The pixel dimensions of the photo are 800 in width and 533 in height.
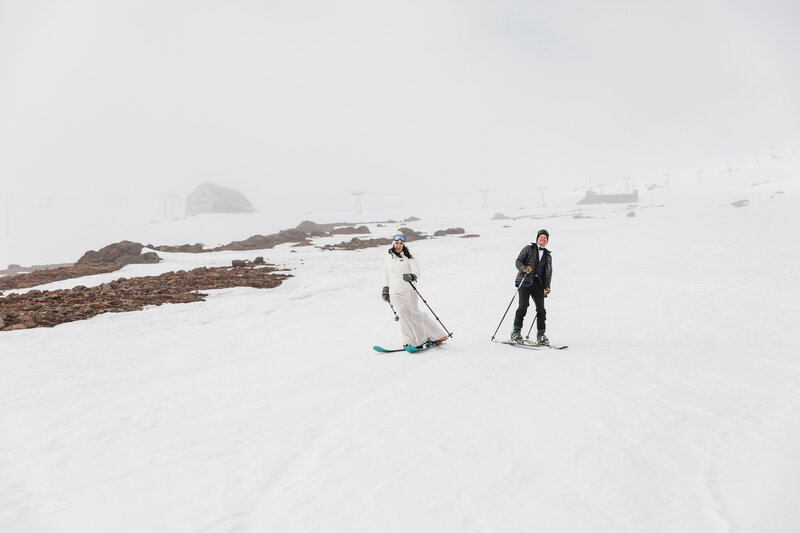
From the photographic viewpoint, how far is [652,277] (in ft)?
59.8

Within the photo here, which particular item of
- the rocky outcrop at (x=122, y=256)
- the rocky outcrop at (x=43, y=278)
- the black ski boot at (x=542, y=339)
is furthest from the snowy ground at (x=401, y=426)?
the rocky outcrop at (x=122, y=256)

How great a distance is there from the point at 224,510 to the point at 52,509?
1.49 m

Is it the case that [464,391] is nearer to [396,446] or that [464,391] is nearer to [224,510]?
[396,446]

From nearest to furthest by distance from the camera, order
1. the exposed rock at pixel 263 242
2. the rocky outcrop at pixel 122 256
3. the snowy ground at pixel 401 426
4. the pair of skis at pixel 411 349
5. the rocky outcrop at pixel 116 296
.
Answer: the snowy ground at pixel 401 426, the pair of skis at pixel 411 349, the rocky outcrop at pixel 116 296, the rocky outcrop at pixel 122 256, the exposed rock at pixel 263 242

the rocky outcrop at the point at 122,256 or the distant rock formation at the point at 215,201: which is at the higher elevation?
the distant rock formation at the point at 215,201

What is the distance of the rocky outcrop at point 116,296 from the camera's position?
11477 millimetres

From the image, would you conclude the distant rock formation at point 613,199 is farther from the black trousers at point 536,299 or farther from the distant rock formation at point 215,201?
the black trousers at point 536,299

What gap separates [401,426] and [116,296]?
13.7 meters

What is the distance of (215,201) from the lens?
352 ft

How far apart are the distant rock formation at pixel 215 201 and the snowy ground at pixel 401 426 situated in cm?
10267

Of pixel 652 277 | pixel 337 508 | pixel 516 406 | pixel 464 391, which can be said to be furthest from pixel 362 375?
pixel 652 277

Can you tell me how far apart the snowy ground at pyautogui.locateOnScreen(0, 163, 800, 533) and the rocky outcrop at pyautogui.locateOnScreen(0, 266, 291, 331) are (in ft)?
3.41

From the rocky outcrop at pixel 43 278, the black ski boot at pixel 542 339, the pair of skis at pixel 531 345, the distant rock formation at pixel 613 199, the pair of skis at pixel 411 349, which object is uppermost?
the distant rock formation at pixel 613 199

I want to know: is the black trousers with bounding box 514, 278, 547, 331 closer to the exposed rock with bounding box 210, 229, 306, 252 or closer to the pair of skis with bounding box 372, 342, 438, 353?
the pair of skis with bounding box 372, 342, 438, 353
